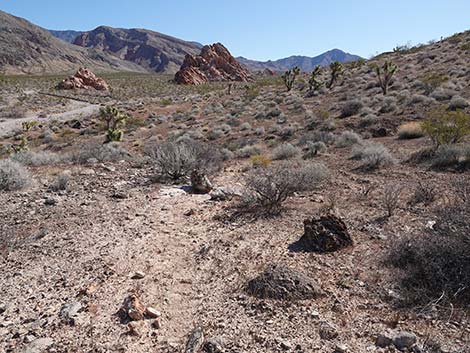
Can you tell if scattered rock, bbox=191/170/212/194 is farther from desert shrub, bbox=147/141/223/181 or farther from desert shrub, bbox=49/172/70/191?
desert shrub, bbox=49/172/70/191

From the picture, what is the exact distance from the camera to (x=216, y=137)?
57.8 ft

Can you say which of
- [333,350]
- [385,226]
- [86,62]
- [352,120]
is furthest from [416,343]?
[86,62]

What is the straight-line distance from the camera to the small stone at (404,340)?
135 inches

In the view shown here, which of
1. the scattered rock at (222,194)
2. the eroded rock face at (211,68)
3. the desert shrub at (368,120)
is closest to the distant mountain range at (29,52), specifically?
the eroded rock face at (211,68)

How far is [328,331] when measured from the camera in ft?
12.1

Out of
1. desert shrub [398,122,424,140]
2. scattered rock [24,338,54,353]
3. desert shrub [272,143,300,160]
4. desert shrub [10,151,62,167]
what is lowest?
scattered rock [24,338,54,353]

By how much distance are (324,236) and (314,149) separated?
22.6 ft

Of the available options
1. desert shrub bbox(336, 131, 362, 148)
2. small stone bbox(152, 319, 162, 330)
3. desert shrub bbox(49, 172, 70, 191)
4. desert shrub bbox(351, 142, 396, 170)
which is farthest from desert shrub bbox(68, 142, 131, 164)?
small stone bbox(152, 319, 162, 330)

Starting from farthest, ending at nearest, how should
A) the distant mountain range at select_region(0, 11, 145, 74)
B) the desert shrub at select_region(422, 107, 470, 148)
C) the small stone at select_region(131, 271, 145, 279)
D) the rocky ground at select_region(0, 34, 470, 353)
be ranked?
1. the distant mountain range at select_region(0, 11, 145, 74)
2. the desert shrub at select_region(422, 107, 470, 148)
3. the small stone at select_region(131, 271, 145, 279)
4. the rocky ground at select_region(0, 34, 470, 353)

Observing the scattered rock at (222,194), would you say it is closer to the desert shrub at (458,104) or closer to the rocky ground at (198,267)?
the rocky ground at (198,267)

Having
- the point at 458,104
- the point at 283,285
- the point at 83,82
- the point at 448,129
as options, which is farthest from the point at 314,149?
the point at 83,82

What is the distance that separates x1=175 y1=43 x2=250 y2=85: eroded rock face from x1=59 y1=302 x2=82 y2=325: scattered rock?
65.5 m

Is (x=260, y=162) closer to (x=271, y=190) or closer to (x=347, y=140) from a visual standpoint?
(x=347, y=140)

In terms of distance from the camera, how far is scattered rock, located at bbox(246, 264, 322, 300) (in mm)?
4277
